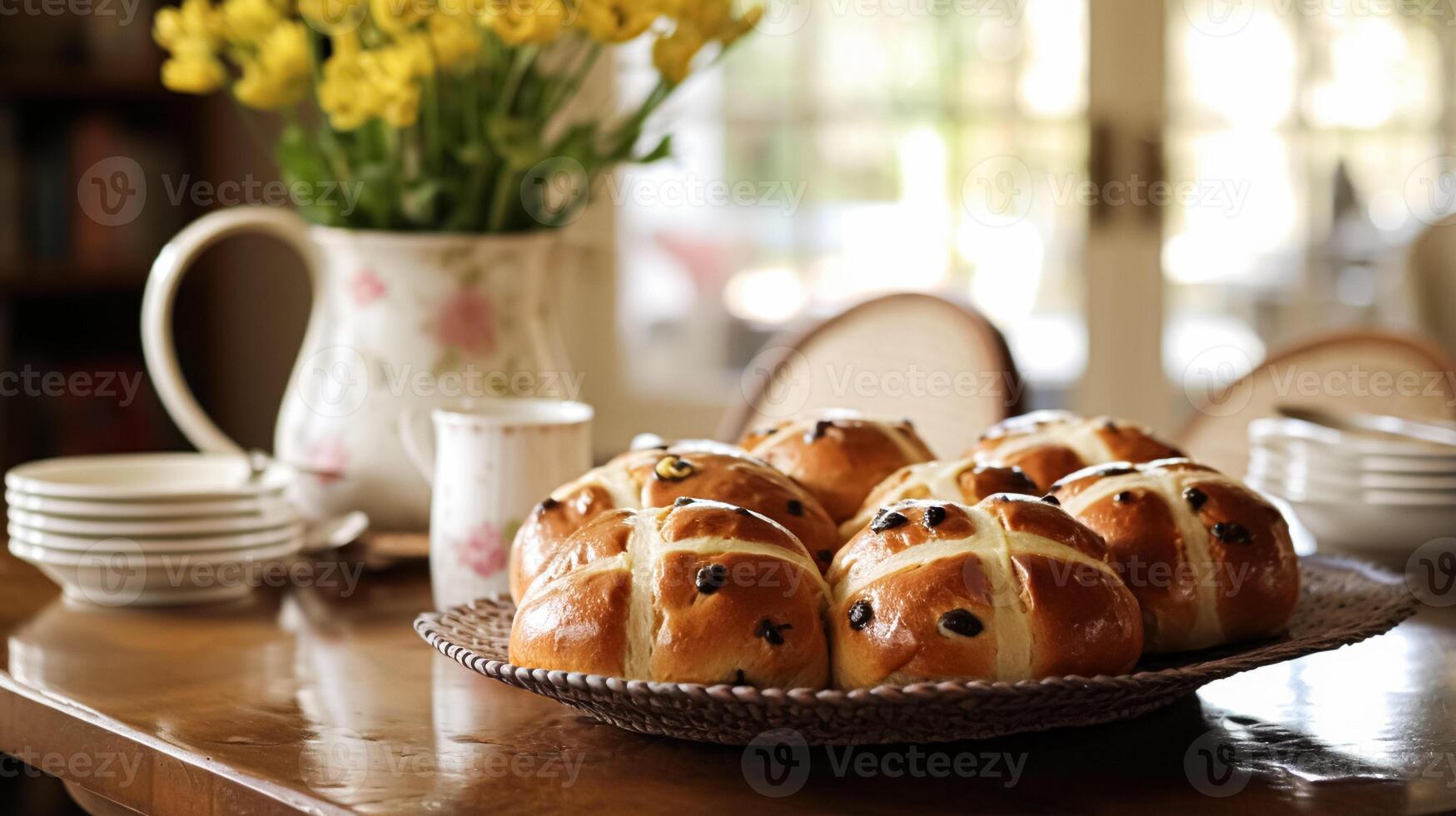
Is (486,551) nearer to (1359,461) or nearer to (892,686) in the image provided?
(892,686)

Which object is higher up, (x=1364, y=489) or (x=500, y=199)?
(x=500, y=199)

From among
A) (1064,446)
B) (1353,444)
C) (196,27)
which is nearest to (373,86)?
(196,27)

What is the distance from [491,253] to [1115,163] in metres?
2.17

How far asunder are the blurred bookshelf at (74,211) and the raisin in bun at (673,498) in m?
2.33

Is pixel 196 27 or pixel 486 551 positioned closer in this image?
pixel 486 551

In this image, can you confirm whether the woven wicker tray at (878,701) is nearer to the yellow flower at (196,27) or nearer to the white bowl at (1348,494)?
the white bowl at (1348,494)

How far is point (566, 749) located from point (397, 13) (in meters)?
0.64

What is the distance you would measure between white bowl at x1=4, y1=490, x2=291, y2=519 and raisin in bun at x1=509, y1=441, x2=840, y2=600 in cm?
32

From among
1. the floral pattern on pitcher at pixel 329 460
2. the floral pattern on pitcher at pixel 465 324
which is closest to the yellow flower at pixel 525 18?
the floral pattern on pitcher at pixel 465 324

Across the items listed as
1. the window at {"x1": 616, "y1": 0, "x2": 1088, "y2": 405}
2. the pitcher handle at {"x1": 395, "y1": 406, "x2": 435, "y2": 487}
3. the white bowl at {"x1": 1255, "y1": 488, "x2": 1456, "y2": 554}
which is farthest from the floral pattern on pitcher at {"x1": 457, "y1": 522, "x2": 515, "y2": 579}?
the window at {"x1": 616, "y1": 0, "x2": 1088, "y2": 405}

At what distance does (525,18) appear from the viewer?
1109mm

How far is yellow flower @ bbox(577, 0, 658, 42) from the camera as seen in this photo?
1124 mm

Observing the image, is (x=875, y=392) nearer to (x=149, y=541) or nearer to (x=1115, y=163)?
(x=149, y=541)

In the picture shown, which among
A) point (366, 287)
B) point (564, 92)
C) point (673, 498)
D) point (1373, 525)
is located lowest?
point (1373, 525)
